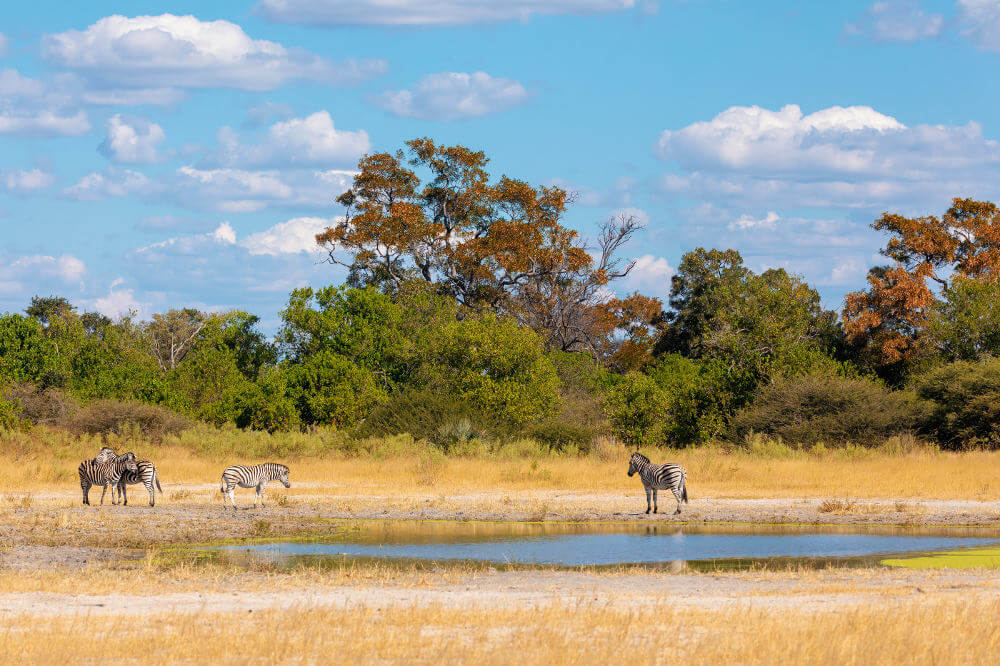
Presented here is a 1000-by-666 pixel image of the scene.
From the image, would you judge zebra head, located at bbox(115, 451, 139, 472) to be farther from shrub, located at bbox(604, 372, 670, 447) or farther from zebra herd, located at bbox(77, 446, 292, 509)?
shrub, located at bbox(604, 372, 670, 447)

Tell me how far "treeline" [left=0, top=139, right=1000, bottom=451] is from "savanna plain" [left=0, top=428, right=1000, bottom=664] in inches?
298

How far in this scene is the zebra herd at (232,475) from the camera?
25547mm

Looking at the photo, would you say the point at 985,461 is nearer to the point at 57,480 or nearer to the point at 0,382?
the point at 57,480

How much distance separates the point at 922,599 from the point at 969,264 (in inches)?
1642

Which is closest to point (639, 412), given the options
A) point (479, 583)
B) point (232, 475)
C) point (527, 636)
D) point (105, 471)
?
point (232, 475)

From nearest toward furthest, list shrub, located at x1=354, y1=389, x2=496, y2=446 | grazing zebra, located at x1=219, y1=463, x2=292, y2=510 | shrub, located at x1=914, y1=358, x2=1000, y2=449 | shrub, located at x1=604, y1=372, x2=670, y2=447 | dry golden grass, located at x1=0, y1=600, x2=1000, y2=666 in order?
dry golden grass, located at x1=0, y1=600, x2=1000, y2=666, grazing zebra, located at x1=219, y1=463, x2=292, y2=510, shrub, located at x1=914, y1=358, x2=1000, y2=449, shrub, located at x1=354, y1=389, x2=496, y2=446, shrub, located at x1=604, y1=372, x2=670, y2=447

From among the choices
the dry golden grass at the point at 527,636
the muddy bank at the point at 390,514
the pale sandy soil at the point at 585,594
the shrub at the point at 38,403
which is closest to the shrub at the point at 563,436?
the muddy bank at the point at 390,514

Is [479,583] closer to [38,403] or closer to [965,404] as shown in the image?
[965,404]

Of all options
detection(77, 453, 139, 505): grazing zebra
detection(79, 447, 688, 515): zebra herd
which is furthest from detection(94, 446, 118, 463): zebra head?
detection(77, 453, 139, 505): grazing zebra

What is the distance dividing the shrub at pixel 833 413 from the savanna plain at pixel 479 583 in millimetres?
6125

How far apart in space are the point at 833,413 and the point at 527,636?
105ft

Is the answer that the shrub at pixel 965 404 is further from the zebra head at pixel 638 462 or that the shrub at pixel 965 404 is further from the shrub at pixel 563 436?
the zebra head at pixel 638 462

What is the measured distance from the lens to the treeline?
42125 mm

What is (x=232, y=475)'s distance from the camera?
27.7 metres
